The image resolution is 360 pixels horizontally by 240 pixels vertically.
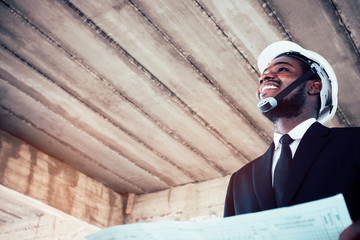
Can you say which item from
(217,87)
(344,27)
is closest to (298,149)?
(344,27)

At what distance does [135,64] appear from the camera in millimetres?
3344

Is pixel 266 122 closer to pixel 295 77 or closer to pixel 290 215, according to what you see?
pixel 295 77

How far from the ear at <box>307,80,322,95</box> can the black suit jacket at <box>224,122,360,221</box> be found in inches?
13.8

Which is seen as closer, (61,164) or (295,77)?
(295,77)

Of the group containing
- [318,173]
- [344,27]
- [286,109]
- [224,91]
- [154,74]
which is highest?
[154,74]

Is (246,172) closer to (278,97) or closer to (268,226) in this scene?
(278,97)

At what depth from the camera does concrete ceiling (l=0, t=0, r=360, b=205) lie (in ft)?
9.39

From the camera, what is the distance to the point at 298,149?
1.39m

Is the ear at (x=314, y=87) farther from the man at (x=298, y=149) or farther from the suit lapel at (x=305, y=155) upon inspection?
the suit lapel at (x=305, y=155)

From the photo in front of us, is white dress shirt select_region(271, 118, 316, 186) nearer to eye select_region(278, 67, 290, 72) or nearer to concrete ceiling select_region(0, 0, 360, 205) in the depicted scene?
eye select_region(278, 67, 290, 72)

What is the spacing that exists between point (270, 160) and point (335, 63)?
1.94 m

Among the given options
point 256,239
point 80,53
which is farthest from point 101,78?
point 256,239

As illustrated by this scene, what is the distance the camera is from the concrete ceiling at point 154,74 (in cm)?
286

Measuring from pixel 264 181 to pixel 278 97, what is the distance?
42cm
